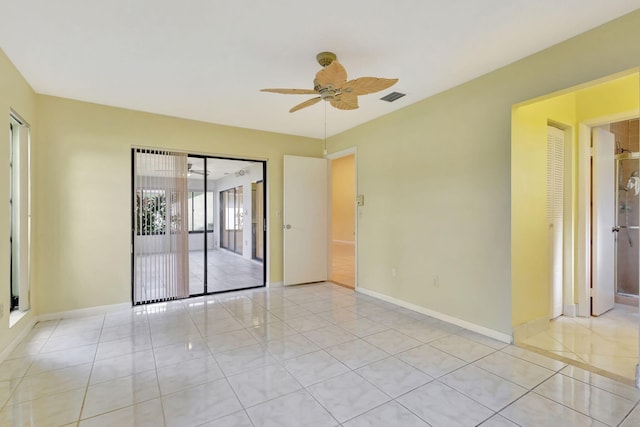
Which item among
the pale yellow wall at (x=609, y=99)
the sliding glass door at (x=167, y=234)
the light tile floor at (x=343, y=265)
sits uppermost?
the pale yellow wall at (x=609, y=99)

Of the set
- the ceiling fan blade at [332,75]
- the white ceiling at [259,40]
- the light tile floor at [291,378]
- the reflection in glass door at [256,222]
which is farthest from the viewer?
the reflection in glass door at [256,222]

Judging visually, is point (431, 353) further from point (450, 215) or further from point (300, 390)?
point (450, 215)

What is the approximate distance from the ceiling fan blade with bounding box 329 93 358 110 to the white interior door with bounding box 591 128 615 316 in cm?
297

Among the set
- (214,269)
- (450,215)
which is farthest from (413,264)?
(214,269)

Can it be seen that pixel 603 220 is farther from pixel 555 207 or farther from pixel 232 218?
pixel 232 218

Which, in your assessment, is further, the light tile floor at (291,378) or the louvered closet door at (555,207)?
the louvered closet door at (555,207)

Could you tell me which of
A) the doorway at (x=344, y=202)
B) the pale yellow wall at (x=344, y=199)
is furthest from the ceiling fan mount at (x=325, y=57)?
the pale yellow wall at (x=344, y=199)

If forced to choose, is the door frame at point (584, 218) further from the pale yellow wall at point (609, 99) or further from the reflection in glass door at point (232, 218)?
the reflection in glass door at point (232, 218)

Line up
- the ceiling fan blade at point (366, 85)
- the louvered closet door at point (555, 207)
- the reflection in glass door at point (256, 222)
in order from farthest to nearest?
the reflection in glass door at point (256, 222) < the louvered closet door at point (555, 207) < the ceiling fan blade at point (366, 85)

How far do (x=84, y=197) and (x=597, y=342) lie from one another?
18.7 ft

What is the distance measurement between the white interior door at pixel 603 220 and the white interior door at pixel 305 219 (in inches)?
143

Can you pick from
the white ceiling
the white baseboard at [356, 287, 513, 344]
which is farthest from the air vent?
the white baseboard at [356, 287, 513, 344]

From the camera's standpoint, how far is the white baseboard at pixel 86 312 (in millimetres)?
3441

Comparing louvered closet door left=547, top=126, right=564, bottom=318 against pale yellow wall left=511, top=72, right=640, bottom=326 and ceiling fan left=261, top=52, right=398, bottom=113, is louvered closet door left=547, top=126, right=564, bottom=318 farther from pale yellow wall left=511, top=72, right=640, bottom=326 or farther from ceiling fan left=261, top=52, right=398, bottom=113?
ceiling fan left=261, top=52, right=398, bottom=113
